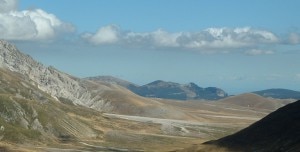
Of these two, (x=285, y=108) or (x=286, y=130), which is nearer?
(x=286, y=130)

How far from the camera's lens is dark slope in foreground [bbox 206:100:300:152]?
425 ft

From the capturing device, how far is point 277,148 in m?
128

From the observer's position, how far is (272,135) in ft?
457

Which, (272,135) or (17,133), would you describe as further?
(17,133)

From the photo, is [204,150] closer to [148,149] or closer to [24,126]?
[148,149]

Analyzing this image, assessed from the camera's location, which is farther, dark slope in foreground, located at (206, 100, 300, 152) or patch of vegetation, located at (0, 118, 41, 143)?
patch of vegetation, located at (0, 118, 41, 143)

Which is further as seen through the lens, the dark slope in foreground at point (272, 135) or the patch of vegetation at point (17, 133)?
the patch of vegetation at point (17, 133)

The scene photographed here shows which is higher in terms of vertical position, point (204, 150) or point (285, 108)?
point (285, 108)

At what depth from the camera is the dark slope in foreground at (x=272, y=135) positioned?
129500mm

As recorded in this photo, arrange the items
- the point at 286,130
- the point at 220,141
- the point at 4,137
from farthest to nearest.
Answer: the point at 4,137
the point at 220,141
the point at 286,130

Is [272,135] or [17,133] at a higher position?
[272,135]

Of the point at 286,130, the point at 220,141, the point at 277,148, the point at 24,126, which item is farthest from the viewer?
the point at 24,126

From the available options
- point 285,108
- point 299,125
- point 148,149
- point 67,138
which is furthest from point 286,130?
point 67,138

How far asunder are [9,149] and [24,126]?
4010 cm
